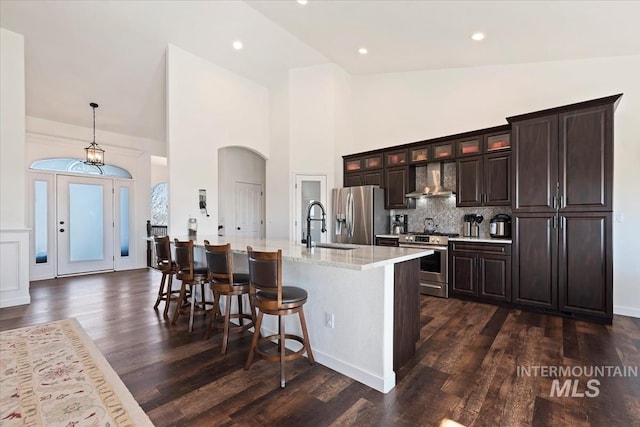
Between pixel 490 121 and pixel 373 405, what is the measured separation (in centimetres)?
449

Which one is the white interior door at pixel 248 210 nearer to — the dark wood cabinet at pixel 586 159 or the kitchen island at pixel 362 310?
the kitchen island at pixel 362 310

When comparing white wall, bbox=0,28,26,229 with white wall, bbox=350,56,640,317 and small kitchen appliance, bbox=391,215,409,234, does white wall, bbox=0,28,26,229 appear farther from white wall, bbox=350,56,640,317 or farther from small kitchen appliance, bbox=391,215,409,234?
small kitchen appliance, bbox=391,215,409,234

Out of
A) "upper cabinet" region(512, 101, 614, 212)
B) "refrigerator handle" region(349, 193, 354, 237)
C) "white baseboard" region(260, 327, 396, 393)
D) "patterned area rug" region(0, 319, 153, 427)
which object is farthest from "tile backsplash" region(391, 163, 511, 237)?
"patterned area rug" region(0, 319, 153, 427)

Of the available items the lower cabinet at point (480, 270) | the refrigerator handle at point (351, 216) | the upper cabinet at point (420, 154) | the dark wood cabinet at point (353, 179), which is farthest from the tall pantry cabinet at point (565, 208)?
the dark wood cabinet at point (353, 179)

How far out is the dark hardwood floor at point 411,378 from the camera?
6.02 feet

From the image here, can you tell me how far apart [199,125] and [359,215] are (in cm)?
317

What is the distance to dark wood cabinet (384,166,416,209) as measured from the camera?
5.28 meters

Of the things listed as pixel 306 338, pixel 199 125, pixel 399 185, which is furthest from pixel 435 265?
pixel 199 125

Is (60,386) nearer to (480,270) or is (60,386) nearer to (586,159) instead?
(480,270)

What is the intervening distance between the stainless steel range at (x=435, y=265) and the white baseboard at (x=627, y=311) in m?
1.92

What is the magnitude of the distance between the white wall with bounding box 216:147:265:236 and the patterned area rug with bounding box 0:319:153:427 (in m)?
4.27

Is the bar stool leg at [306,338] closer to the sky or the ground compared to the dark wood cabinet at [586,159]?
closer to the ground

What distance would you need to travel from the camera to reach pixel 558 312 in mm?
3654

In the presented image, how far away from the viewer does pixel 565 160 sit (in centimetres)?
357
